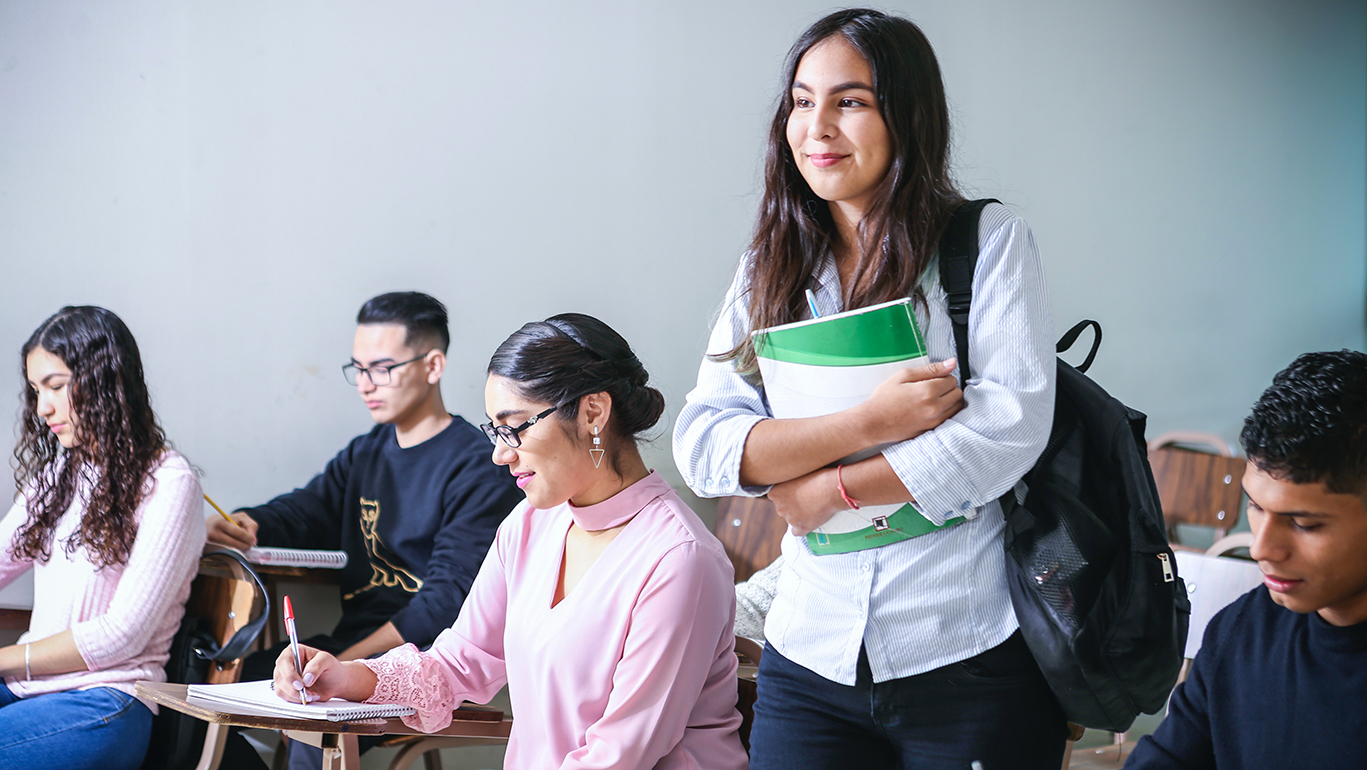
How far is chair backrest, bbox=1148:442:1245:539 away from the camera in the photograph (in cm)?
374

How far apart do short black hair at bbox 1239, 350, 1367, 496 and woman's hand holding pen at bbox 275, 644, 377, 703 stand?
1250mm

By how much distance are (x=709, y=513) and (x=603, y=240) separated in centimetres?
93

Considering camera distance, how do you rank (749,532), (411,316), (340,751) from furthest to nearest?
(749,532)
(411,316)
(340,751)

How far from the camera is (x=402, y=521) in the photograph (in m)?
2.63

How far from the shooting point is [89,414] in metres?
2.18

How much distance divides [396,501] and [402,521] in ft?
0.20

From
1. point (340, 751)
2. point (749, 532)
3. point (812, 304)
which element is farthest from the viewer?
point (749, 532)

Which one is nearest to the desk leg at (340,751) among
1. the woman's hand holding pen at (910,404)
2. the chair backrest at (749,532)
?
the woman's hand holding pen at (910,404)

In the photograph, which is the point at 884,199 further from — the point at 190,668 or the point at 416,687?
the point at 190,668

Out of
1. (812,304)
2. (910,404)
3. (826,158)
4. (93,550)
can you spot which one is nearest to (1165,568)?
(910,404)

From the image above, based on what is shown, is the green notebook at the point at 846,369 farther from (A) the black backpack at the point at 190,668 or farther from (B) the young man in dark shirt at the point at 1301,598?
(A) the black backpack at the point at 190,668

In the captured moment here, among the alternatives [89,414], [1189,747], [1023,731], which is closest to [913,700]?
[1023,731]

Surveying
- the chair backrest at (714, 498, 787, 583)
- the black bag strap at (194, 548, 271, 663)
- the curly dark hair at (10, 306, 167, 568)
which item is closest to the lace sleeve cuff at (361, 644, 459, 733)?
the black bag strap at (194, 548, 271, 663)

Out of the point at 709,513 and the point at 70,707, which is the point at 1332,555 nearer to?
the point at 70,707
